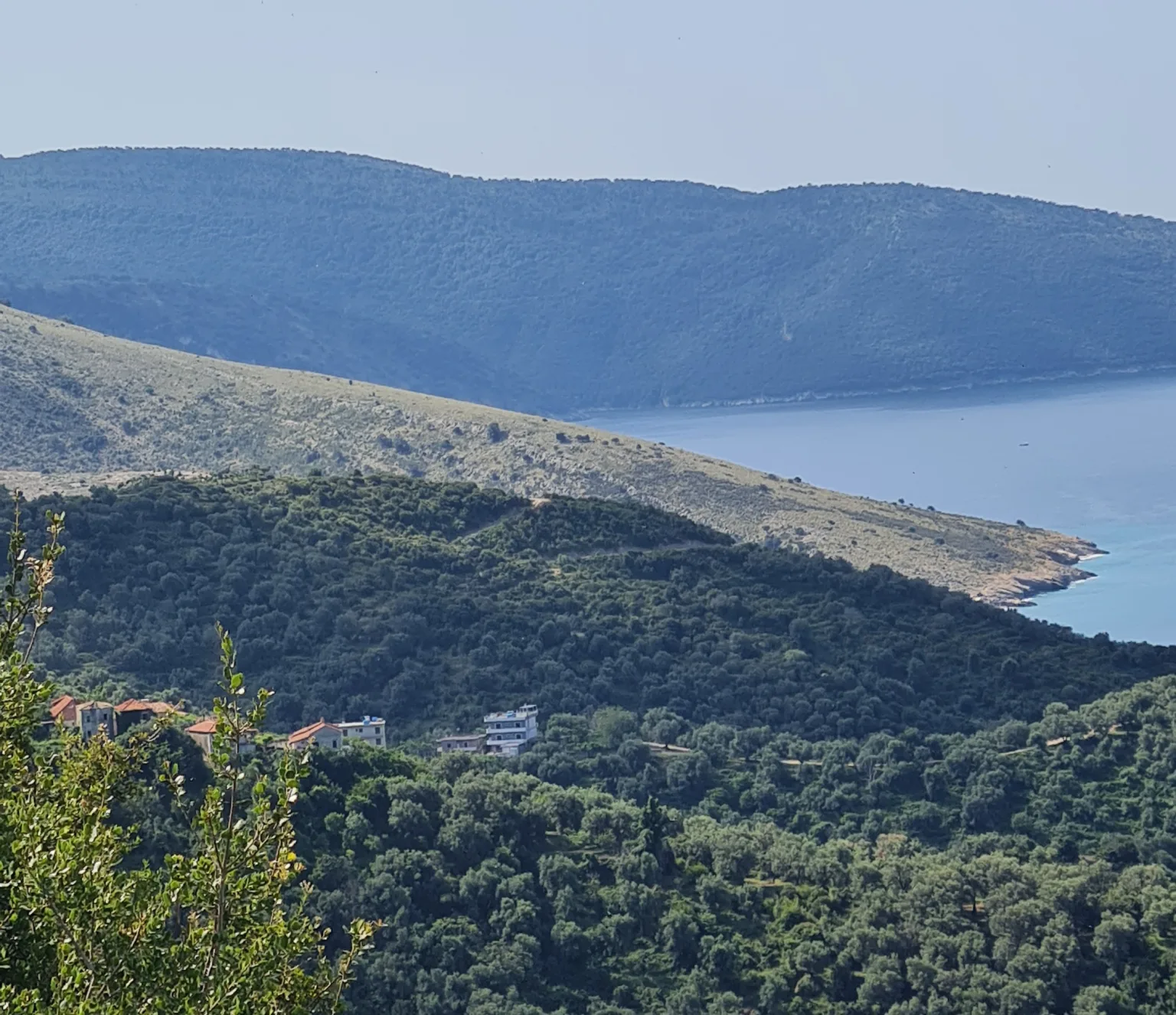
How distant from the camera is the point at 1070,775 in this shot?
124 feet

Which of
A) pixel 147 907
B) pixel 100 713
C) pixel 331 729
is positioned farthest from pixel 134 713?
pixel 147 907

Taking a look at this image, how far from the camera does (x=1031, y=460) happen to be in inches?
5148

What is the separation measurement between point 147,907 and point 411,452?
269 ft

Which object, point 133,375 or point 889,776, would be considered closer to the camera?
point 889,776

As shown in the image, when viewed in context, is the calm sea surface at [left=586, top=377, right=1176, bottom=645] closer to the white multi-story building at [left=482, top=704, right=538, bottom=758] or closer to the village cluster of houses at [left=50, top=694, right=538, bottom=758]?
the white multi-story building at [left=482, top=704, right=538, bottom=758]

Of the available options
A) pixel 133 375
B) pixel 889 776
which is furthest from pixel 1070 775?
pixel 133 375

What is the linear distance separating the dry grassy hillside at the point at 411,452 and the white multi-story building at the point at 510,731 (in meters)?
35.6

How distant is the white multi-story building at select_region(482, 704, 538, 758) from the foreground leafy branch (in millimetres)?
31804

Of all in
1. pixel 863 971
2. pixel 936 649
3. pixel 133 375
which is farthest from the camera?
pixel 133 375

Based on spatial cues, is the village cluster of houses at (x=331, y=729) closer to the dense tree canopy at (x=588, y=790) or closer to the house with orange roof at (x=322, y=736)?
the house with orange roof at (x=322, y=736)

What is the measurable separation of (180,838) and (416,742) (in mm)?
16299

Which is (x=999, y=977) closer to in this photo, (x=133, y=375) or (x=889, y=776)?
(x=889, y=776)

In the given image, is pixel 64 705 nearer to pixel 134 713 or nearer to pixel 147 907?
pixel 134 713

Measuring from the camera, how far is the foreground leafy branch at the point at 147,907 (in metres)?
7.99
